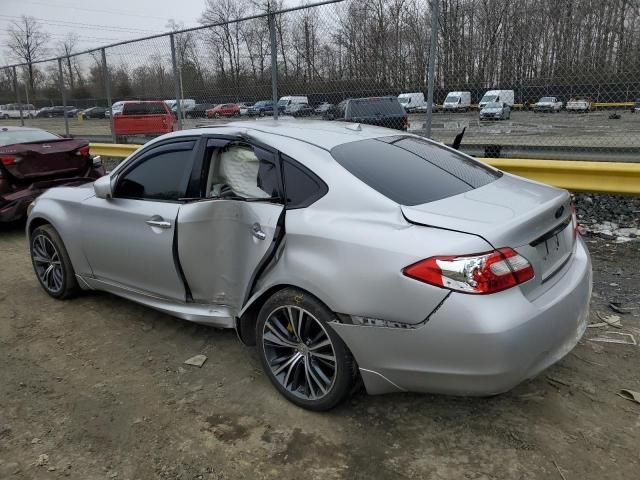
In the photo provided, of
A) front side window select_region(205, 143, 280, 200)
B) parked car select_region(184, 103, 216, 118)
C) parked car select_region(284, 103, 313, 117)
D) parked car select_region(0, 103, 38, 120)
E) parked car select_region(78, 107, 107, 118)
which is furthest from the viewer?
parked car select_region(0, 103, 38, 120)

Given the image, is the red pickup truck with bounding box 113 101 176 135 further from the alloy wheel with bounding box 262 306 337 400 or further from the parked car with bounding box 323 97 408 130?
the alloy wheel with bounding box 262 306 337 400

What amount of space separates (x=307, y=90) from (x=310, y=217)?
538 cm

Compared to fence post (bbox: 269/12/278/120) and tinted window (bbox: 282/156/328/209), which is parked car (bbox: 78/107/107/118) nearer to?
fence post (bbox: 269/12/278/120)

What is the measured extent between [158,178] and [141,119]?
364 inches

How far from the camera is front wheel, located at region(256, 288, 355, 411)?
8.85 feet

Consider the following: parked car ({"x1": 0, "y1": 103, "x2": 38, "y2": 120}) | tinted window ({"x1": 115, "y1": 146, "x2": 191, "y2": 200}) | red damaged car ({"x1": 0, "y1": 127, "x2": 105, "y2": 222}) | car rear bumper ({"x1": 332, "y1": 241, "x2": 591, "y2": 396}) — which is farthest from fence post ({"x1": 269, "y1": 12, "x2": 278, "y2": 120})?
parked car ({"x1": 0, "y1": 103, "x2": 38, "y2": 120})

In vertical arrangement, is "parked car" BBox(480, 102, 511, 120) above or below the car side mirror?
above

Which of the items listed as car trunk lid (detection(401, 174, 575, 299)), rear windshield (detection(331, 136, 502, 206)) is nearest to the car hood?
car trunk lid (detection(401, 174, 575, 299))

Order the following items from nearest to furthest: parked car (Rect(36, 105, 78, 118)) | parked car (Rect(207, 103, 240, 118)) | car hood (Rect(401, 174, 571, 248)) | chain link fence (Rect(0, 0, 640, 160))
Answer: car hood (Rect(401, 174, 571, 248))
chain link fence (Rect(0, 0, 640, 160))
parked car (Rect(207, 103, 240, 118))
parked car (Rect(36, 105, 78, 118))

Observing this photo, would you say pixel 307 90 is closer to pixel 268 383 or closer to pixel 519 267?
pixel 268 383

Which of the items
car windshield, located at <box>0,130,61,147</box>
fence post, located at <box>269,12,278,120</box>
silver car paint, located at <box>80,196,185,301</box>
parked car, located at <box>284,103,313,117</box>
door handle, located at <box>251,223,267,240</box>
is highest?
fence post, located at <box>269,12,278,120</box>

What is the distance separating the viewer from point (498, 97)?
6539mm

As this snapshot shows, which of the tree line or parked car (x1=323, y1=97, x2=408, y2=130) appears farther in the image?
parked car (x1=323, y1=97, x2=408, y2=130)

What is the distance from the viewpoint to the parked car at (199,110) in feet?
30.5
